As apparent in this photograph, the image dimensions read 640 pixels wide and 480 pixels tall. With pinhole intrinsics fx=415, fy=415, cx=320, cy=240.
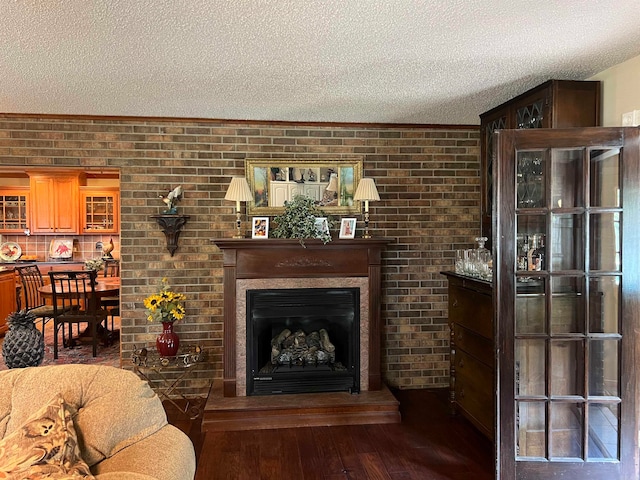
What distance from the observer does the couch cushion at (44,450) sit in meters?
1.34

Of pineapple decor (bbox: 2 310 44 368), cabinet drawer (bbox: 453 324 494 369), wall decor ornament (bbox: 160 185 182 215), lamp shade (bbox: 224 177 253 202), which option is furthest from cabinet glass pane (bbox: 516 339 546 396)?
wall decor ornament (bbox: 160 185 182 215)

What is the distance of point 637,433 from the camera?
2.20 metres

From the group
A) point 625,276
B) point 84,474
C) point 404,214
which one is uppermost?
point 404,214

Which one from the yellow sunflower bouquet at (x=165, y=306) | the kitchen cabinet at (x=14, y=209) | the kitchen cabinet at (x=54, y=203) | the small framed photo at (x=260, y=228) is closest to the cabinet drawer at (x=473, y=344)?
the small framed photo at (x=260, y=228)

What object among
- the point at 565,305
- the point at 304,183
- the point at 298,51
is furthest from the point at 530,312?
the point at 304,183

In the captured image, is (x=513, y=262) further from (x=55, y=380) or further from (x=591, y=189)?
(x=55, y=380)

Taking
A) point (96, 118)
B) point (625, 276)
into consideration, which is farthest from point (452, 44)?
point (96, 118)

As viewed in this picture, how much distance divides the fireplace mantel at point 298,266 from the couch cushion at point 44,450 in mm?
1813

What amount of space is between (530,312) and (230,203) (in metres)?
2.47

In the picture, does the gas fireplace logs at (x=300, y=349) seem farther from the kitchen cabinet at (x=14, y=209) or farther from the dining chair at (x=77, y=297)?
the kitchen cabinet at (x=14, y=209)

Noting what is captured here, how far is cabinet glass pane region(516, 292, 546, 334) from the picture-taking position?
2.25 meters

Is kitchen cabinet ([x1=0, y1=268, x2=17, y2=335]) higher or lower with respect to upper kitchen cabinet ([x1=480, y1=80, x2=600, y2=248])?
lower

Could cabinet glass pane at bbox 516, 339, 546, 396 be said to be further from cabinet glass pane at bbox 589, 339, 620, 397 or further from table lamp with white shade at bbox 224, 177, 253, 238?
table lamp with white shade at bbox 224, 177, 253, 238

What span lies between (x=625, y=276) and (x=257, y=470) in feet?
7.74
